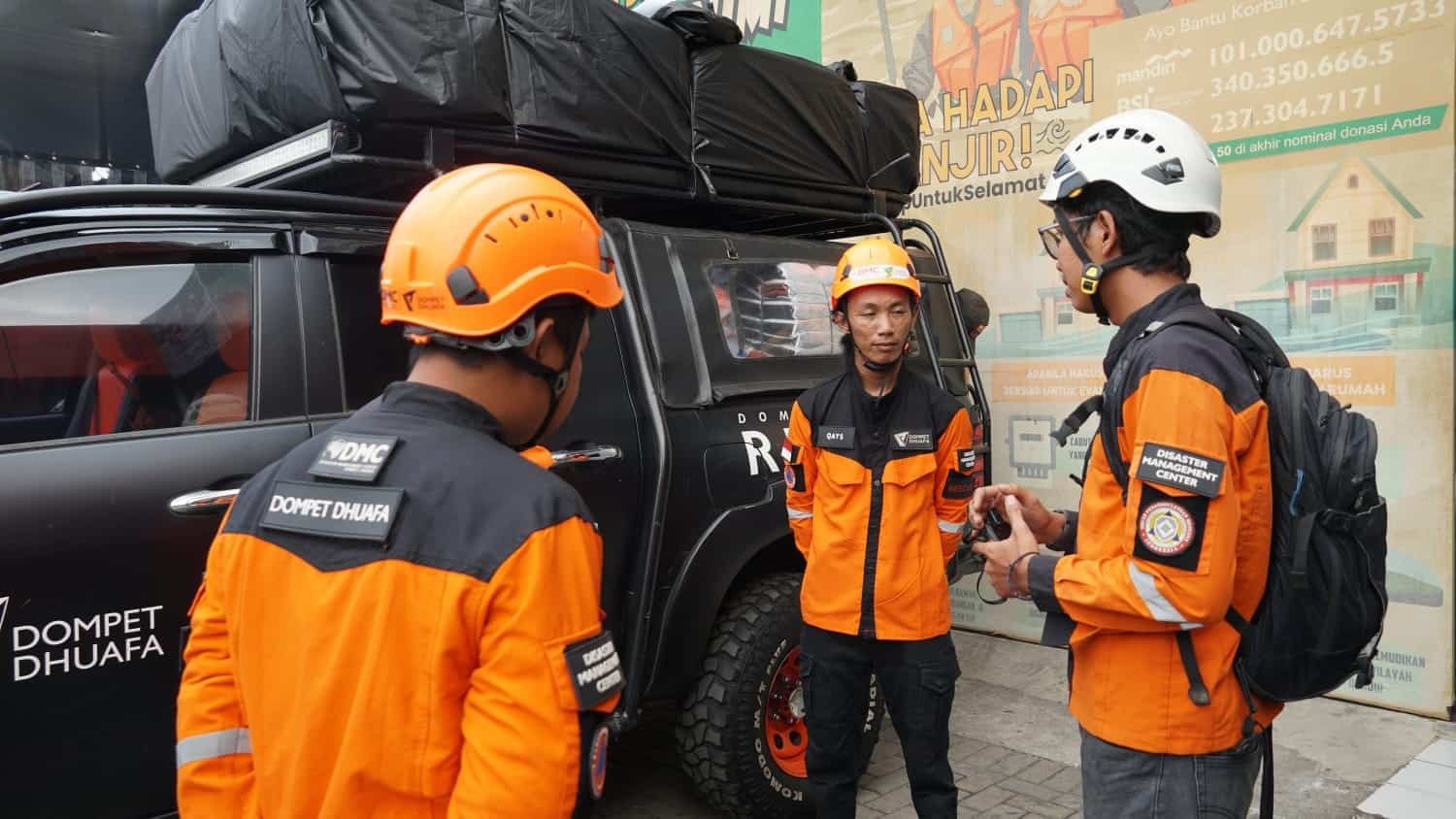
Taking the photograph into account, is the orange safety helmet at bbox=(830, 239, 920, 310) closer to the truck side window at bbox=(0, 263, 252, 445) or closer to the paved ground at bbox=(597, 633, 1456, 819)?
the truck side window at bbox=(0, 263, 252, 445)

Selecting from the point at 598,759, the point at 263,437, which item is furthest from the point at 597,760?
the point at 263,437

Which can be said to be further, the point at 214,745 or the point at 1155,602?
the point at 1155,602

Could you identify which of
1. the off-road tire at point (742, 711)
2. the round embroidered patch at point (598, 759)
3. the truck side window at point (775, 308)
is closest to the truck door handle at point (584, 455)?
the truck side window at point (775, 308)

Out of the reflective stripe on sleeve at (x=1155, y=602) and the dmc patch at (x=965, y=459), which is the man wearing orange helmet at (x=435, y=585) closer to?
the reflective stripe on sleeve at (x=1155, y=602)

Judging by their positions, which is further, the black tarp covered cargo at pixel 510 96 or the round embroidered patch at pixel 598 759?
the black tarp covered cargo at pixel 510 96

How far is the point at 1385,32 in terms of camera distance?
4215mm

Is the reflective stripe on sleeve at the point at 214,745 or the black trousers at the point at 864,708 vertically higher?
the reflective stripe on sleeve at the point at 214,745

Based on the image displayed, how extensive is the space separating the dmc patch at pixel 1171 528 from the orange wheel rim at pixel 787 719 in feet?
6.46

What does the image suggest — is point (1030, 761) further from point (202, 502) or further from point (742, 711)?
point (202, 502)

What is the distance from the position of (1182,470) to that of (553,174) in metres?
2.32

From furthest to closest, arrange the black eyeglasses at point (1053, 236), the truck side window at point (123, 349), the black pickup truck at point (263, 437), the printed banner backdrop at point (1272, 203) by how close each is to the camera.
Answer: the printed banner backdrop at point (1272, 203) → the truck side window at point (123, 349) → the black pickup truck at point (263, 437) → the black eyeglasses at point (1053, 236)

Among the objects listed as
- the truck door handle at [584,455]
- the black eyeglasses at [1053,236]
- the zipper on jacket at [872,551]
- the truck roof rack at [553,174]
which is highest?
the truck roof rack at [553,174]

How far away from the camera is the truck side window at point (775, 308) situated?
3.52 metres

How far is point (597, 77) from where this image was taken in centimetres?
331
